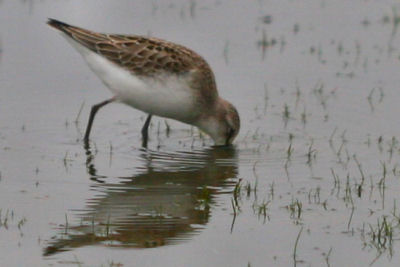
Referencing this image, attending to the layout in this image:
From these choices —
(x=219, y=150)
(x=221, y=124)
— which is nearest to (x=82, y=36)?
(x=221, y=124)

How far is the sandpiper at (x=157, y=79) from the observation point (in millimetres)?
A: 11750

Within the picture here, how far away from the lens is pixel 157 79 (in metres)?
11.7

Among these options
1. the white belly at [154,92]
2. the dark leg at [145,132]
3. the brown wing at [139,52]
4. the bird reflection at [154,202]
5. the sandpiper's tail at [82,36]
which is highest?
the sandpiper's tail at [82,36]

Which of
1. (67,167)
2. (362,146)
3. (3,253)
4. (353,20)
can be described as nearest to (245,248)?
(3,253)

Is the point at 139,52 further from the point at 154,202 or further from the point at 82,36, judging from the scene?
the point at 154,202

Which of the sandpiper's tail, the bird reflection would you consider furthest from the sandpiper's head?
the sandpiper's tail

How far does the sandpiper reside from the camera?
11750mm

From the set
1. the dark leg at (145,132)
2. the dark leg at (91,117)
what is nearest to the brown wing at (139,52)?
the dark leg at (91,117)

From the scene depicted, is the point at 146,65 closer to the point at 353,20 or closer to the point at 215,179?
the point at 215,179

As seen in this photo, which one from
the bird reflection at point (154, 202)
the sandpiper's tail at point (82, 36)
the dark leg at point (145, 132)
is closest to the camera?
the bird reflection at point (154, 202)

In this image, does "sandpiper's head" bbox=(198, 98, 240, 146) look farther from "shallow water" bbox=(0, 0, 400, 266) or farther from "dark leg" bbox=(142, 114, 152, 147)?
"dark leg" bbox=(142, 114, 152, 147)

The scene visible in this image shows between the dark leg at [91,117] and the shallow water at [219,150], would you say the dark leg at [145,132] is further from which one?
the dark leg at [91,117]

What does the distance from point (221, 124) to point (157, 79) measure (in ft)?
3.37

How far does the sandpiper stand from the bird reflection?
41cm
